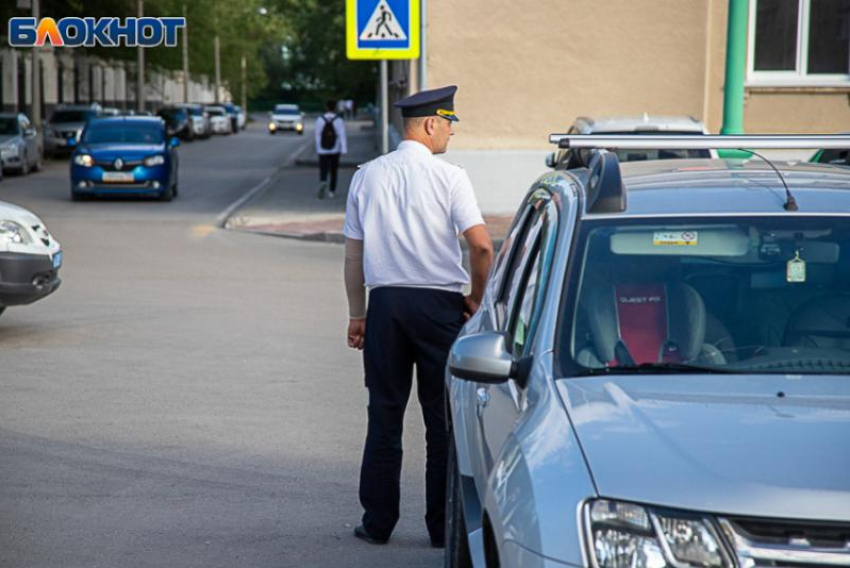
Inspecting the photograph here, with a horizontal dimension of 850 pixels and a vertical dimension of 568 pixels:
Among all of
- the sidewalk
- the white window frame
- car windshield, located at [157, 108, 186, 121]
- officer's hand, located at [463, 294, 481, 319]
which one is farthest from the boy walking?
car windshield, located at [157, 108, 186, 121]

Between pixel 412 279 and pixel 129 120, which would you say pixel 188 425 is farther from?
pixel 129 120

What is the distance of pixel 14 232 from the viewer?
1149 cm

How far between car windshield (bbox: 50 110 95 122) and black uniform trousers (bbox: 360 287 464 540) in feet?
143

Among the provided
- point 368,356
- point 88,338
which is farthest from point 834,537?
point 88,338

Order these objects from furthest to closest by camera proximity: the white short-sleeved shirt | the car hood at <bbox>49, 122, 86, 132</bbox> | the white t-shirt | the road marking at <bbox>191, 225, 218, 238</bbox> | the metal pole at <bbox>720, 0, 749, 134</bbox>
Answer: the car hood at <bbox>49, 122, 86, 132</bbox> → the white t-shirt → the road marking at <bbox>191, 225, 218, 238</bbox> → the metal pole at <bbox>720, 0, 749, 134</bbox> → the white short-sleeved shirt

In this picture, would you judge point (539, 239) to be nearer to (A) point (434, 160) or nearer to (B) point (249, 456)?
(A) point (434, 160)

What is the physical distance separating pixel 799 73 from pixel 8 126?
802 inches

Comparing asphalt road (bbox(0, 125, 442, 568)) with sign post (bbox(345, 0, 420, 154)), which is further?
sign post (bbox(345, 0, 420, 154))

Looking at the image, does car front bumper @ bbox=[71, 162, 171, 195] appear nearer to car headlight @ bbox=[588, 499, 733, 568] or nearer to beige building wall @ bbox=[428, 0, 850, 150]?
beige building wall @ bbox=[428, 0, 850, 150]

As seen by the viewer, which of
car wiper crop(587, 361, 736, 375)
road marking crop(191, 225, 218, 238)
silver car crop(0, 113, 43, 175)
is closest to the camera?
car wiper crop(587, 361, 736, 375)

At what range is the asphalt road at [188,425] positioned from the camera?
634 centimetres

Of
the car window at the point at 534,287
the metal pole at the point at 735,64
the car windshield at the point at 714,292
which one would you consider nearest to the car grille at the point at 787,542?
the car windshield at the point at 714,292

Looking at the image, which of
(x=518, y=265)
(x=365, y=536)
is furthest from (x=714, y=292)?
(x=365, y=536)

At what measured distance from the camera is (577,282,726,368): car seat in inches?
170
